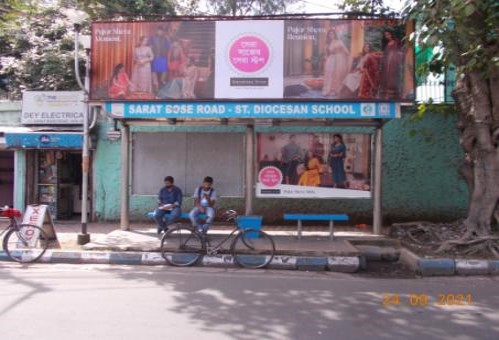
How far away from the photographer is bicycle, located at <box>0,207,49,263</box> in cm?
927

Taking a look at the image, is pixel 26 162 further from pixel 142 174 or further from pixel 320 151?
pixel 320 151

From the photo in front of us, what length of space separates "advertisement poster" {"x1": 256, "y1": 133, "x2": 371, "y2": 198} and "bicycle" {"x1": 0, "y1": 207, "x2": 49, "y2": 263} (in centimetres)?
465

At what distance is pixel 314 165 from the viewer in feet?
38.4

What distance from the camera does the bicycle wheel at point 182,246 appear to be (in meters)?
9.14

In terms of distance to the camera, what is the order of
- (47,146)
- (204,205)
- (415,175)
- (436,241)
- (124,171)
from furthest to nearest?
(415,175), (47,146), (124,171), (204,205), (436,241)

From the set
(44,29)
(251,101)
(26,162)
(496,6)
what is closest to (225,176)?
(251,101)

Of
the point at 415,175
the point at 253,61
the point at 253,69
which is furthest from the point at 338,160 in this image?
the point at 253,61

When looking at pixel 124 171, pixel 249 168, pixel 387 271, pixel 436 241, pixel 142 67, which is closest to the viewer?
pixel 387 271

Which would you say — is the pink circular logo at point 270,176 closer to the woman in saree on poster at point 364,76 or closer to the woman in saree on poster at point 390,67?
the woman in saree on poster at point 364,76

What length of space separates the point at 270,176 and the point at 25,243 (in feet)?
17.2

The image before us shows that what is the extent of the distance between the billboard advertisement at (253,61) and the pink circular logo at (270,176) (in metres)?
1.94
